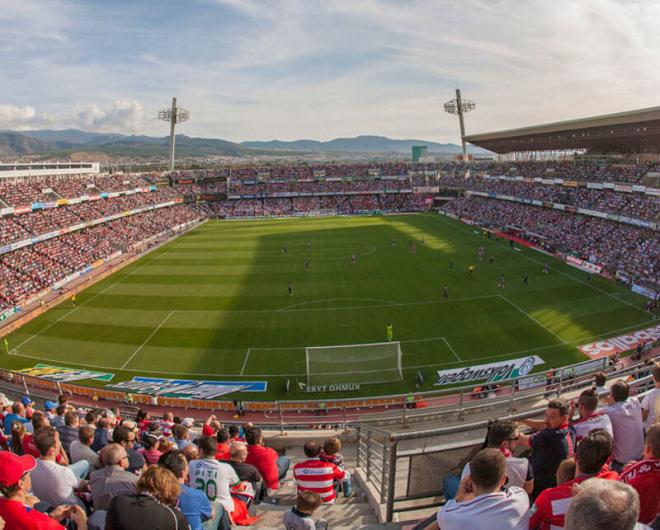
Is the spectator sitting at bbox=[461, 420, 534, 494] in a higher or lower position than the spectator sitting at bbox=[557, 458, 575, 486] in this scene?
lower

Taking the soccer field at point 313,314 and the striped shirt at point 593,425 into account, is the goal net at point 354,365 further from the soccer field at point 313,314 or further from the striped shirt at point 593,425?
the striped shirt at point 593,425

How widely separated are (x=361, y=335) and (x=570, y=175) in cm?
4971

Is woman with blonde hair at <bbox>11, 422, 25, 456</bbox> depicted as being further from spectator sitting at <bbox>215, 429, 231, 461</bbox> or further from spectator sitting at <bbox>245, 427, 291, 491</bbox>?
spectator sitting at <bbox>245, 427, 291, 491</bbox>

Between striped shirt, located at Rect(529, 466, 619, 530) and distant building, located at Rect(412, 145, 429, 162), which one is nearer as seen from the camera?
striped shirt, located at Rect(529, 466, 619, 530)

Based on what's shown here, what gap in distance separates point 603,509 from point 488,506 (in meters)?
1.15

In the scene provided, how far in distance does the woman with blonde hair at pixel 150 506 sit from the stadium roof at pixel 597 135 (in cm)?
5534

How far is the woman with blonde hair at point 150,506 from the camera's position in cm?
389

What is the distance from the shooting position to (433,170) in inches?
4119

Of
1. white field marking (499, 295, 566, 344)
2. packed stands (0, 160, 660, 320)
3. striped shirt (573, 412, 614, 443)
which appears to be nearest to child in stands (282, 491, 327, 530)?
striped shirt (573, 412, 614, 443)

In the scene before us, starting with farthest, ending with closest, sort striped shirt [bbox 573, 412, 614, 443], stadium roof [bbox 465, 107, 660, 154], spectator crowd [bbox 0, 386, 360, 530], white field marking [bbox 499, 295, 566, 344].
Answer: stadium roof [bbox 465, 107, 660, 154] < white field marking [bbox 499, 295, 566, 344] < striped shirt [bbox 573, 412, 614, 443] < spectator crowd [bbox 0, 386, 360, 530]

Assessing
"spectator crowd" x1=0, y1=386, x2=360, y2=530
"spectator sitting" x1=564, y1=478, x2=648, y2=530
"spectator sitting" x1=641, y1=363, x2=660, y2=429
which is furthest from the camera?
"spectator sitting" x1=641, y1=363, x2=660, y2=429

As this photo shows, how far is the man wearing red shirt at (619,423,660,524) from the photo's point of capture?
13.9 feet

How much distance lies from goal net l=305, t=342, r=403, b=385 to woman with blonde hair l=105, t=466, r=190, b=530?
20579mm

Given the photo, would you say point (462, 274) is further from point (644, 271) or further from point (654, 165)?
point (654, 165)
